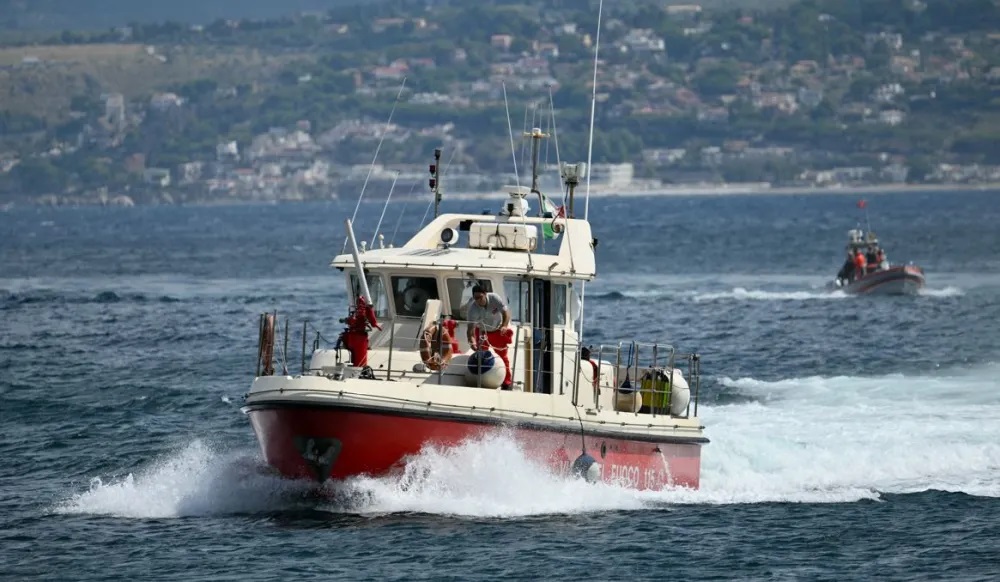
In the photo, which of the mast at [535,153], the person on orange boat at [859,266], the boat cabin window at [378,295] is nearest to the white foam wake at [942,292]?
the person on orange boat at [859,266]

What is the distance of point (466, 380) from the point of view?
24.7 m

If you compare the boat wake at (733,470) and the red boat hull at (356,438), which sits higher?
the red boat hull at (356,438)

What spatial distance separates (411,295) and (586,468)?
10.9 feet

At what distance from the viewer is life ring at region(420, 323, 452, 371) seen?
24.8m

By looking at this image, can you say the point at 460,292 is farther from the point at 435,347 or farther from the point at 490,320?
the point at 435,347

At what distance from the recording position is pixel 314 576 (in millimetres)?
21828

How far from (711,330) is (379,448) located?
3154 centimetres

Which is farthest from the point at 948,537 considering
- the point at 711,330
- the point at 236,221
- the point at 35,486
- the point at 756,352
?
the point at 236,221

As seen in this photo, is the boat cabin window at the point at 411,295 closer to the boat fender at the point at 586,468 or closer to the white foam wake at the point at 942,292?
the boat fender at the point at 586,468

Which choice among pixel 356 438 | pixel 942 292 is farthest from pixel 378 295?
pixel 942 292

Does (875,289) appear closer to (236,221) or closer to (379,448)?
(379,448)

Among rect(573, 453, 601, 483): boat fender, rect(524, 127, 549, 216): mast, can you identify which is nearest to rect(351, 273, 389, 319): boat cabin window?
rect(524, 127, 549, 216): mast

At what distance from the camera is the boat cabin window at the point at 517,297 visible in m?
26.0

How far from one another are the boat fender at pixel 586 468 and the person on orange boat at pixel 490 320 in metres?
1.40
